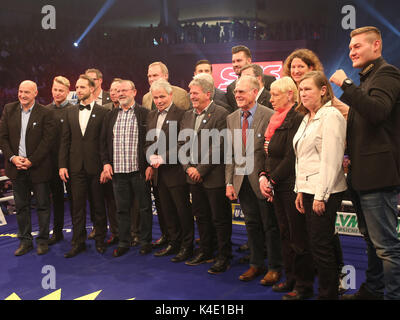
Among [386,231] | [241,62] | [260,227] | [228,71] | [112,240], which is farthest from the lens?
[228,71]

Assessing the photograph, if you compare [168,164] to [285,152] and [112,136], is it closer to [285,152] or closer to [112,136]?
[112,136]

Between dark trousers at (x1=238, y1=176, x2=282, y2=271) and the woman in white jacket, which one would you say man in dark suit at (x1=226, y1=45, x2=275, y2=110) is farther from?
the woman in white jacket

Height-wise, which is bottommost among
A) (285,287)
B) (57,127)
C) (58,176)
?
(285,287)

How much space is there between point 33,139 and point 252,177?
87.7 inches

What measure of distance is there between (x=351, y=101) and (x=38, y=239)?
10.5 feet

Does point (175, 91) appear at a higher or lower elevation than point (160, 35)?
lower

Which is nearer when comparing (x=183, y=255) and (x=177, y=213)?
(x=183, y=255)

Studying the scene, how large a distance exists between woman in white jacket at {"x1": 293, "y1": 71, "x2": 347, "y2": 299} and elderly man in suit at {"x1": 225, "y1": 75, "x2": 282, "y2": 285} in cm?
52

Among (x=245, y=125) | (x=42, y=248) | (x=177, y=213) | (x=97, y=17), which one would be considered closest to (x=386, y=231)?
(x=245, y=125)

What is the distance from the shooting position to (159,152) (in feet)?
11.5

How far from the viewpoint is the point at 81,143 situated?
12.4 feet

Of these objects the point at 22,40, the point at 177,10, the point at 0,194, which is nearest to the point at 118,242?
the point at 0,194

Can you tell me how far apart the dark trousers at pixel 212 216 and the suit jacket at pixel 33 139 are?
1564 millimetres
